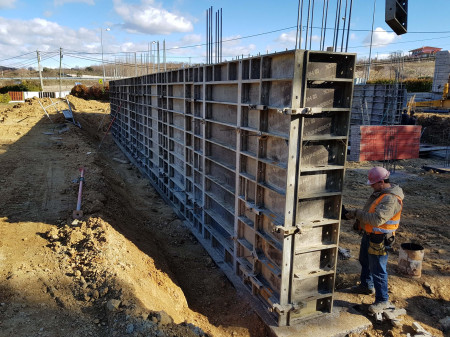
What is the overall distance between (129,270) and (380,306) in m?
4.03

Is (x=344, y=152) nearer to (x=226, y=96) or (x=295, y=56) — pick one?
(x=295, y=56)

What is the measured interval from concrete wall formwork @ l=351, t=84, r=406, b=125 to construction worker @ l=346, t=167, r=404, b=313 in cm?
1434

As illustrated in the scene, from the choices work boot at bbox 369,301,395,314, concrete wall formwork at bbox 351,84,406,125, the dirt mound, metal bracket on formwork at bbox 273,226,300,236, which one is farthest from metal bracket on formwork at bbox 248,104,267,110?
concrete wall formwork at bbox 351,84,406,125

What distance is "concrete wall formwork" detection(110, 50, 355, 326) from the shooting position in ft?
14.5

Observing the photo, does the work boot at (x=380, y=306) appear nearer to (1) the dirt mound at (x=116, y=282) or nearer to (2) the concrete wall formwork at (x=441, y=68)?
(1) the dirt mound at (x=116, y=282)

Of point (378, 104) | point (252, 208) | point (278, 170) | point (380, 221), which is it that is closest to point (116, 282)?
point (252, 208)

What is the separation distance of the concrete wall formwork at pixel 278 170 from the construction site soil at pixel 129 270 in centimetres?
68

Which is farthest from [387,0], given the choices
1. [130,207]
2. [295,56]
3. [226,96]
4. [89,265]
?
[130,207]

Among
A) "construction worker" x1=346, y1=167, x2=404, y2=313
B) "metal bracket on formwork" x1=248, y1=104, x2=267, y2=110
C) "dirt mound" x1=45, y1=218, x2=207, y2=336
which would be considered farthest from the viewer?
"construction worker" x1=346, y1=167, x2=404, y2=313

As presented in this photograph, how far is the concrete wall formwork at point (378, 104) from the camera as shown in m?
18.7

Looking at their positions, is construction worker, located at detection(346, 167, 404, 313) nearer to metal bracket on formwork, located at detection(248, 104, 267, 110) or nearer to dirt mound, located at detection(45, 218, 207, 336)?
metal bracket on formwork, located at detection(248, 104, 267, 110)

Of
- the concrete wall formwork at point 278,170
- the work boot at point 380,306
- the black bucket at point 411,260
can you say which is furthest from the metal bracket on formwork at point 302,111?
the black bucket at point 411,260

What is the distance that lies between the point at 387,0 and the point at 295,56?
2.16 metres

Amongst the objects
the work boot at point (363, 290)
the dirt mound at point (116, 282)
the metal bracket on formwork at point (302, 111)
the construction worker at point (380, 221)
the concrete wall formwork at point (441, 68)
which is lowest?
the work boot at point (363, 290)
